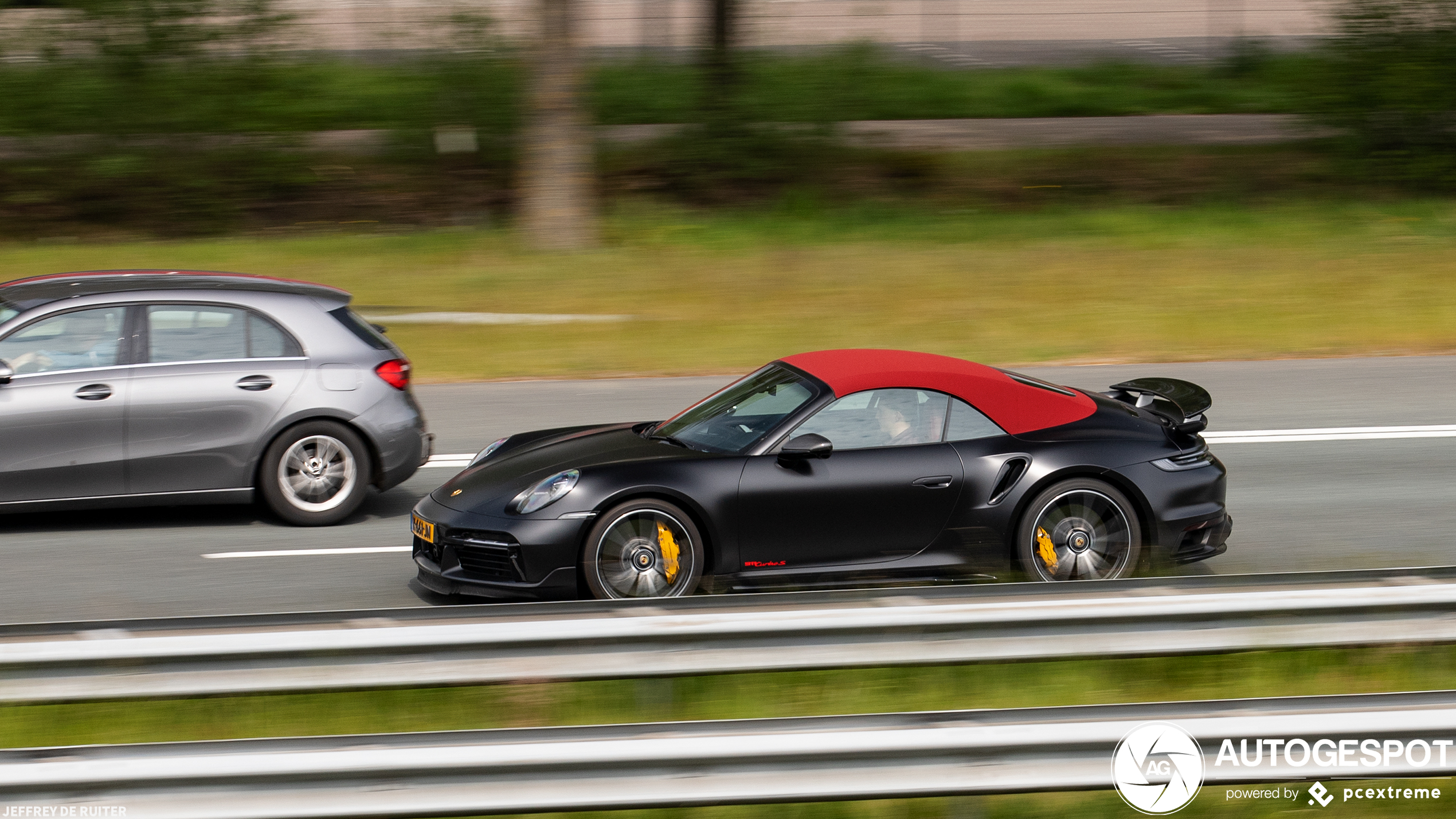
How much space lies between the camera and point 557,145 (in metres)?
19.1

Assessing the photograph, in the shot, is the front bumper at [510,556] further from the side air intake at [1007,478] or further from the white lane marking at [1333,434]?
the white lane marking at [1333,434]

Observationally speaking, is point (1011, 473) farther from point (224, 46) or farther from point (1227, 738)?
point (224, 46)

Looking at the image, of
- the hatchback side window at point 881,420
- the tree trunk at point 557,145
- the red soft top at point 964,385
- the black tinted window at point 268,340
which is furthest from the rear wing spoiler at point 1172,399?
the tree trunk at point 557,145

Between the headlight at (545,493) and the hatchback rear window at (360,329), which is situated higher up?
the hatchback rear window at (360,329)

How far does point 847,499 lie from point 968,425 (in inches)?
29.3

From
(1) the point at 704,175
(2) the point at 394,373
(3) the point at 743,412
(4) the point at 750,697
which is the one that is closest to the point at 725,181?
(1) the point at 704,175

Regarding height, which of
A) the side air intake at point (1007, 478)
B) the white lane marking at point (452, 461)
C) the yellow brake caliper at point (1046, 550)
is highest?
the side air intake at point (1007, 478)

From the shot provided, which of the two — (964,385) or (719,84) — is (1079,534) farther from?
(719,84)

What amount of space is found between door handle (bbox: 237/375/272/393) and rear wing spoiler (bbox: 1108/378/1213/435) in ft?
15.9

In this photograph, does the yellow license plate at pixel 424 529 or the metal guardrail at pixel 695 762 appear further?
the yellow license plate at pixel 424 529

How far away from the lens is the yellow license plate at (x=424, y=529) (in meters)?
7.10

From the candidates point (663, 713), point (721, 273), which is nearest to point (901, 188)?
point (721, 273)

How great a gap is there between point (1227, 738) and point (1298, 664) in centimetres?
182

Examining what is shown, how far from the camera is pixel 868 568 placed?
6969 millimetres
